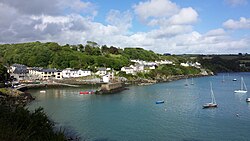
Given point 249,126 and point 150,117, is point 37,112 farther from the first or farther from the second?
point 249,126

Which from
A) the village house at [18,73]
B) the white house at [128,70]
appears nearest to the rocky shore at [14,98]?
the village house at [18,73]

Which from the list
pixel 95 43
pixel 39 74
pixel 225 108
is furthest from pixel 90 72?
pixel 225 108

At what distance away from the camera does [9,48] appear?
61.8 m

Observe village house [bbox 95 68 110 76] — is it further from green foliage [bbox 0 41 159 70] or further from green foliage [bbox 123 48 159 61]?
green foliage [bbox 123 48 159 61]

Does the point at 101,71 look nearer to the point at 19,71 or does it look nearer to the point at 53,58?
the point at 53,58

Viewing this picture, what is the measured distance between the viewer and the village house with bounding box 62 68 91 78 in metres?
47.8

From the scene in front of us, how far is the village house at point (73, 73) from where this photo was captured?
47.8m

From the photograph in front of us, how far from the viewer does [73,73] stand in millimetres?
48438

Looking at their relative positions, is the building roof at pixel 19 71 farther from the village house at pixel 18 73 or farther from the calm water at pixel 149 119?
the calm water at pixel 149 119

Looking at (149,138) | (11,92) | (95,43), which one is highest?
(95,43)

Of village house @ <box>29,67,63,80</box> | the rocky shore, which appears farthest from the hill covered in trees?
the rocky shore

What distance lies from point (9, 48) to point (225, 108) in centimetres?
5209

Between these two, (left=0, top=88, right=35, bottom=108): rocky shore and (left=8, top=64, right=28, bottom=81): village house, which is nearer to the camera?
(left=0, top=88, right=35, bottom=108): rocky shore

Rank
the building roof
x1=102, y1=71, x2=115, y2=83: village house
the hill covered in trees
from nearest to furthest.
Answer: x1=102, y1=71, x2=115, y2=83: village house, the building roof, the hill covered in trees
